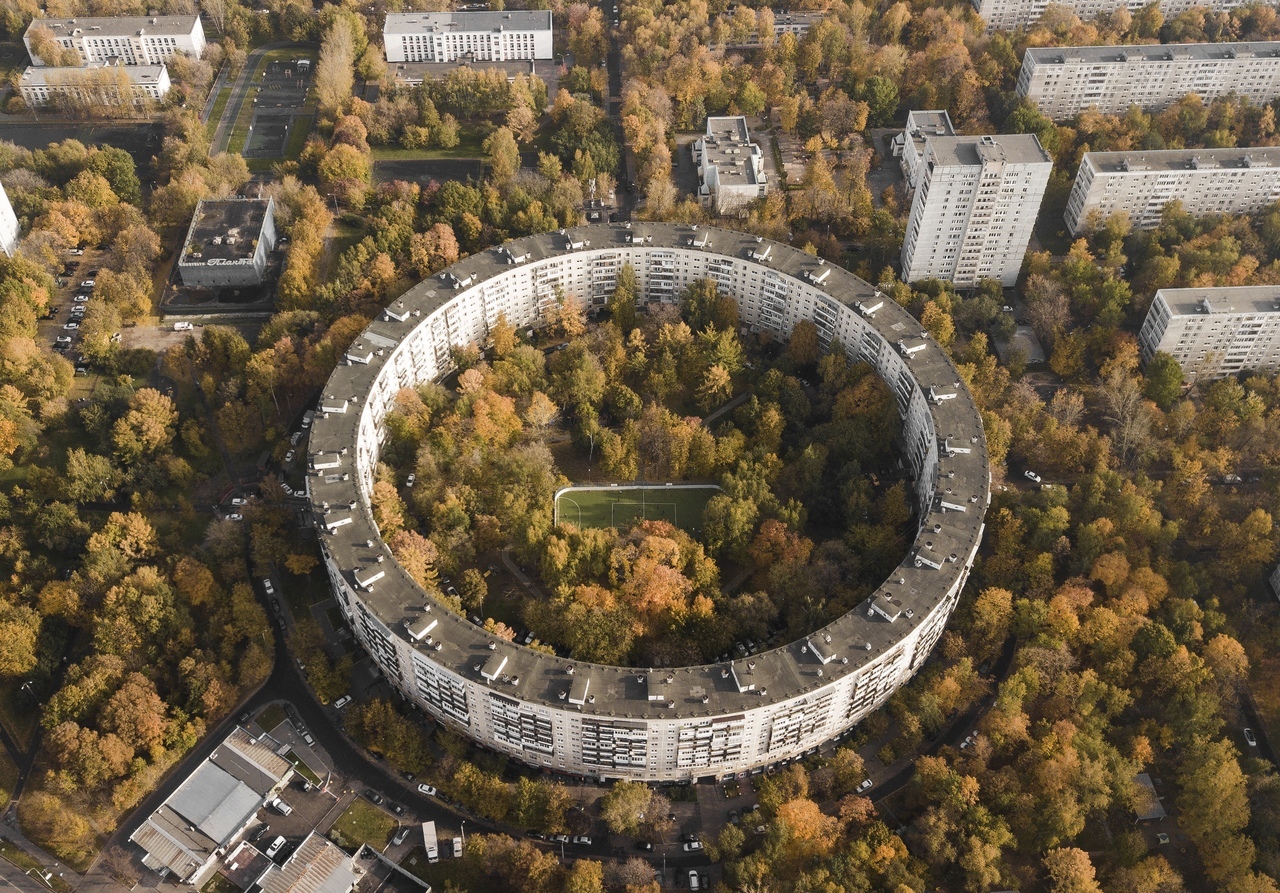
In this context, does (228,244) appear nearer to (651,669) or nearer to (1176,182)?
(651,669)

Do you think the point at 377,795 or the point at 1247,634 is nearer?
the point at 377,795

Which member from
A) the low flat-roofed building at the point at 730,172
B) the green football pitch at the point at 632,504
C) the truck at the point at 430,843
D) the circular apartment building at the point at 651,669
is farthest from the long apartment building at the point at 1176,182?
the truck at the point at 430,843

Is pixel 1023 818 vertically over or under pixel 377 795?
over

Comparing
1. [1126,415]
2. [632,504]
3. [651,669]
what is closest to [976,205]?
[1126,415]

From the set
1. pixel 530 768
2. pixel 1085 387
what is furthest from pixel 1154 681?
pixel 530 768

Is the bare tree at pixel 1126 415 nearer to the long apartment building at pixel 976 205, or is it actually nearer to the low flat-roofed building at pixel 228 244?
the long apartment building at pixel 976 205

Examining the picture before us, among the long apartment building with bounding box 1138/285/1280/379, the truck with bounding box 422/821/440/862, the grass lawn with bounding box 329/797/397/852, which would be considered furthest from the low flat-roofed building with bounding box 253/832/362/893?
the long apartment building with bounding box 1138/285/1280/379

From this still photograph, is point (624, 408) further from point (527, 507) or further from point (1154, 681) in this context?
point (1154, 681)
